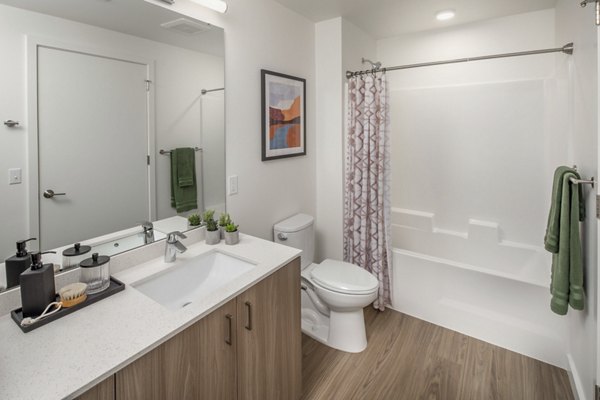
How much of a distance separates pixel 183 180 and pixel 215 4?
0.95 m

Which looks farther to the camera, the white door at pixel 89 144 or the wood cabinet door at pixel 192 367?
the white door at pixel 89 144

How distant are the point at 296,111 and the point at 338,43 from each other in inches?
25.7

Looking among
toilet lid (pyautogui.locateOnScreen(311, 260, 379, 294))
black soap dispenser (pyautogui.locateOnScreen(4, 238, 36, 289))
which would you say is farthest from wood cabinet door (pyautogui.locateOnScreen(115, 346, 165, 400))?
toilet lid (pyautogui.locateOnScreen(311, 260, 379, 294))

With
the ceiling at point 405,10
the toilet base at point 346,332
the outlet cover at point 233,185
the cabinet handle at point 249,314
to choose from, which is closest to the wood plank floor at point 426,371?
the toilet base at point 346,332

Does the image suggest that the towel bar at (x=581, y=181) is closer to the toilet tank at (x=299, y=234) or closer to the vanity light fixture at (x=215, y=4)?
the toilet tank at (x=299, y=234)

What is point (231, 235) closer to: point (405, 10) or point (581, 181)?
point (581, 181)

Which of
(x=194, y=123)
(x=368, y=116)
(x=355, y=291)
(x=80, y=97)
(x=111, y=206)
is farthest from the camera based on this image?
(x=368, y=116)

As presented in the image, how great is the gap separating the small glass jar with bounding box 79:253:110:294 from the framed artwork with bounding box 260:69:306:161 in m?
1.25

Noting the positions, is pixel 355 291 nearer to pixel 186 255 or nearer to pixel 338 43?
pixel 186 255

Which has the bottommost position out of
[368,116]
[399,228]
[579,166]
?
[399,228]

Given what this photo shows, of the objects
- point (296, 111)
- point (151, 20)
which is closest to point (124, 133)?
point (151, 20)

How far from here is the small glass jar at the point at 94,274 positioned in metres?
1.18

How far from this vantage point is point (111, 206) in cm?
140

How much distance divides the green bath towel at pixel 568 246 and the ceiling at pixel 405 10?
58.1 inches
